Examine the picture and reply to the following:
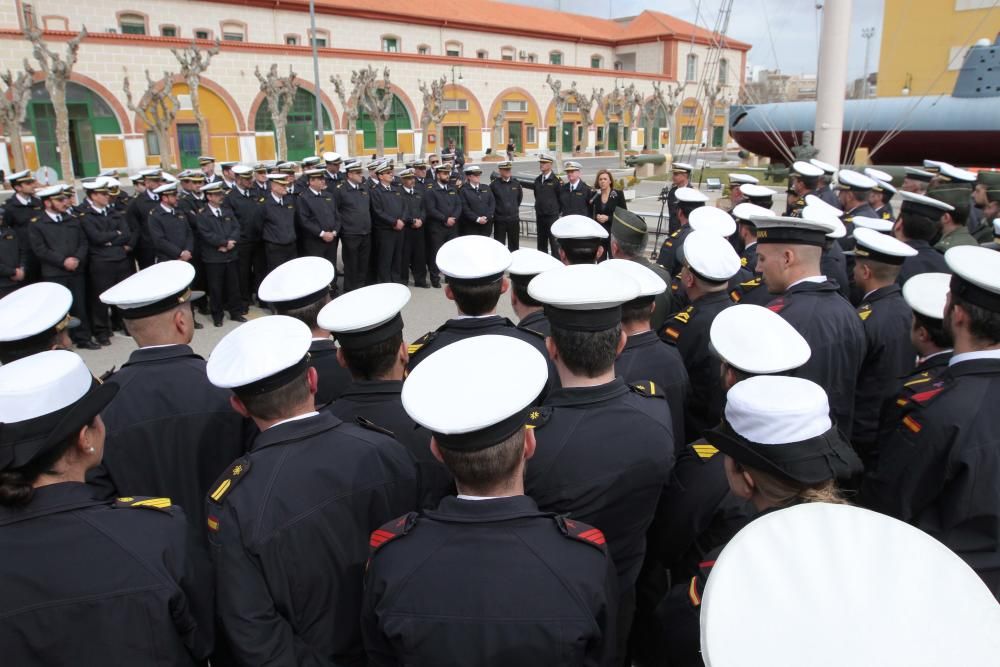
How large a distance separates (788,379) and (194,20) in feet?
138

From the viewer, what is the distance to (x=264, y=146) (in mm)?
34875

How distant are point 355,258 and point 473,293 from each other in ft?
22.3

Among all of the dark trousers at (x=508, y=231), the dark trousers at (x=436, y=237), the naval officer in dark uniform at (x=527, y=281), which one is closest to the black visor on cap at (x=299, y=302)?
the naval officer in dark uniform at (x=527, y=281)

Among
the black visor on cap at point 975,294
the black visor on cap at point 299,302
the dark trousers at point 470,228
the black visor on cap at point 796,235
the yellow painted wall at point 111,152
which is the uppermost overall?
the yellow painted wall at point 111,152

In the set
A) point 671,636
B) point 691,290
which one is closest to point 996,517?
point 671,636

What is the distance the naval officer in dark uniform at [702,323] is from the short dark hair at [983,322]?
3.56 feet

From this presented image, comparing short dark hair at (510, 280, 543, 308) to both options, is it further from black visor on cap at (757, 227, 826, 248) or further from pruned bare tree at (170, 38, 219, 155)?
pruned bare tree at (170, 38, 219, 155)

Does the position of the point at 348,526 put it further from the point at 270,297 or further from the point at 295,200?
the point at 295,200

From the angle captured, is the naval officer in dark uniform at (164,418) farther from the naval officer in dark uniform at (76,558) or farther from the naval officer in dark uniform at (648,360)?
the naval officer in dark uniform at (648,360)

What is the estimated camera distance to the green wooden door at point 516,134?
150 feet

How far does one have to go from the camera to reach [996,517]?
216 centimetres

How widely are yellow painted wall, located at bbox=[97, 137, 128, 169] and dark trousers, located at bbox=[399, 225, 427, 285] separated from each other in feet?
89.0

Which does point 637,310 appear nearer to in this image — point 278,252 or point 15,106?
point 278,252

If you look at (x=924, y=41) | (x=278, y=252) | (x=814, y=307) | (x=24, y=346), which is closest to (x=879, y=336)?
(x=814, y=307)
